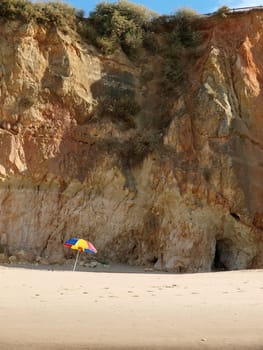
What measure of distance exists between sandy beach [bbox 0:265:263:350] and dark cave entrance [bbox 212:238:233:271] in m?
8.20

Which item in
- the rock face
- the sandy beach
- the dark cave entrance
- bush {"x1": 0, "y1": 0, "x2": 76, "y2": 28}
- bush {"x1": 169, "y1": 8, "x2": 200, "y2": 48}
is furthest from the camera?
→ bush {"x1": 169, "y1": 8, "x2": 200, "y2": 48}

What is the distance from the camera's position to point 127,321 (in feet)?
16.6

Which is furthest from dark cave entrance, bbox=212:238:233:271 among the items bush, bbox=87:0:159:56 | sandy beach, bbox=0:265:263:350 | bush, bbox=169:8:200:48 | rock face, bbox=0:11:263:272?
bush, bbox=87:0:159:56

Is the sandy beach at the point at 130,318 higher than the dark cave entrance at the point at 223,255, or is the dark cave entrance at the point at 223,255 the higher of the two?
the sandy beach at the point at 130,318

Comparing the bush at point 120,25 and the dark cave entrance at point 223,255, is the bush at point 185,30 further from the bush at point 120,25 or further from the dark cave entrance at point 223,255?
the dark cave entrance at point 223,255

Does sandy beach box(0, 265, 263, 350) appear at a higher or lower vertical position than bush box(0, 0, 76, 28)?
lower

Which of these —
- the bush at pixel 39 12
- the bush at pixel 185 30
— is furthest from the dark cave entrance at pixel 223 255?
the bush at pixel 39 12

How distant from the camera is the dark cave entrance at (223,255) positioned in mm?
15763

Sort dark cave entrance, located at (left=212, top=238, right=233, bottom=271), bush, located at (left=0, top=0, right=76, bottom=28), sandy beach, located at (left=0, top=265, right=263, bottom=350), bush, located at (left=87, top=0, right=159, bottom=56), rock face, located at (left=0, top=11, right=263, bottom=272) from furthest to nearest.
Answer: bush, located at (left=87, top=0, right=159, bottom=56) < bush, located at (left=0, top=0, right=76, bottom=28) < dark cave entrance, located at (left=212, top=238, right=233, bottom=271) < rock face, located at (left=0, top=11, right=263, bottom=272) < sandy beach, located at (left=0, top=265, right=263, bottom=350)

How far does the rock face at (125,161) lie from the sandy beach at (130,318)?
311 inches

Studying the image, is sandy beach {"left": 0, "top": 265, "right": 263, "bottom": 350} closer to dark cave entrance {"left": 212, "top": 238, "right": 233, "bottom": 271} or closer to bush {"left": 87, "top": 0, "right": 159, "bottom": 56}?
dark cave entrance {"left": 212, "top": 238, "right": 233, "bottom": 271}

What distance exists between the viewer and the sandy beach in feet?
14.3

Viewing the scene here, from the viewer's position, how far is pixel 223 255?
635 inches

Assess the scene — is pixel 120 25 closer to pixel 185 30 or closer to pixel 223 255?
pixel 185 30
